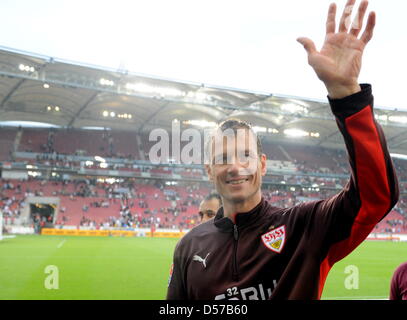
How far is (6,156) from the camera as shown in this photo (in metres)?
39.6

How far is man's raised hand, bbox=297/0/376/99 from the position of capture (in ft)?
4.77

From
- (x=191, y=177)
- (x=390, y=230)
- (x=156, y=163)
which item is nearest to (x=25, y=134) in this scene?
(x=156, y=163)

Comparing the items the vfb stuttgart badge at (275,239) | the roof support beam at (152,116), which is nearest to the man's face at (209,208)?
the vfb stuttgart badge at (275,239)

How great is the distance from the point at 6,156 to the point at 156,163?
15867 millimetres

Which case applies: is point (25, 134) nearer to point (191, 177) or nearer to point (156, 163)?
point (156, 163)

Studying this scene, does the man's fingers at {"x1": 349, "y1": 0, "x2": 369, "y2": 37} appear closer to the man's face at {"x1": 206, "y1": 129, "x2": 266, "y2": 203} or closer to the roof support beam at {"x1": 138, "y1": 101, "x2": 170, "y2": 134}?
the man's face at {"x1": 206, "y1": 129, "x2": 266, "y2": 203}

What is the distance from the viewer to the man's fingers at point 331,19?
1.54 metres

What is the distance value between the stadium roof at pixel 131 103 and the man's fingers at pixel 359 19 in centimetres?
3000

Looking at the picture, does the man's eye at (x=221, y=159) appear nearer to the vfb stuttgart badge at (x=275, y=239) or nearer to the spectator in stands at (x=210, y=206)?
the vfb stuttgart badge at (x=275, y=239)

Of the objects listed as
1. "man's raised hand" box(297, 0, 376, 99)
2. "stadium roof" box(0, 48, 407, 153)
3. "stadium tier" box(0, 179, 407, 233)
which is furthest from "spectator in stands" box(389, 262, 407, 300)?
"stadium tier" box(0, 179, 407, 233)

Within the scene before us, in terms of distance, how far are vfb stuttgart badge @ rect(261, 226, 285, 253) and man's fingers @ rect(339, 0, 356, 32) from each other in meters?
0.95

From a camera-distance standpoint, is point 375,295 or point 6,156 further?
point 6,156
